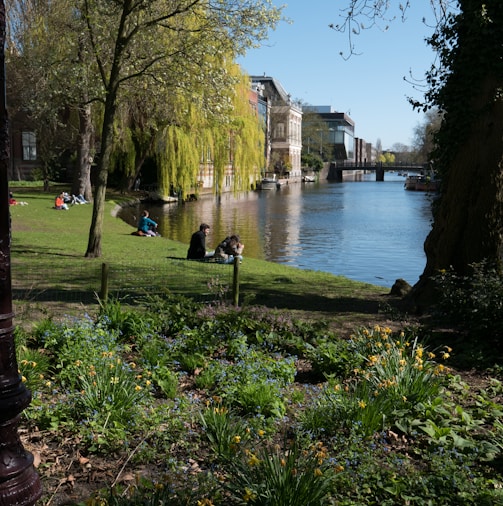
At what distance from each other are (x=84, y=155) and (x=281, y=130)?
7603 centimetres

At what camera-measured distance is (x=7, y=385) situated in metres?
2.60

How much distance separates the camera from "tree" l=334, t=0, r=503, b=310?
8828 millimetres

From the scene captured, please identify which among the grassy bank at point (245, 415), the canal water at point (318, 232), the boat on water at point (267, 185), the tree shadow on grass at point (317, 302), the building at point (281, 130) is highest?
the building at point (281, 130)

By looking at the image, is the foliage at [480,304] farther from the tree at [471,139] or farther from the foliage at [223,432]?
the foliage at [223,432]

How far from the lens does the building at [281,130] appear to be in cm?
9731

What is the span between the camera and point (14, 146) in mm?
50312

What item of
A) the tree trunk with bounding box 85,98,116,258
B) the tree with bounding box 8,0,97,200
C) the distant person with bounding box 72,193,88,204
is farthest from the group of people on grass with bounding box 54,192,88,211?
the tree trunk with bounding box 85,98,116,258

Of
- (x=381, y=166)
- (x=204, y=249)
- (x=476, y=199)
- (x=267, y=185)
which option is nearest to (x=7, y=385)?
(x=476, y=199)

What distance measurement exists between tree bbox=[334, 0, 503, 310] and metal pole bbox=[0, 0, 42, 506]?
7219mm

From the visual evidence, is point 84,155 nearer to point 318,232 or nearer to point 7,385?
point 318,232

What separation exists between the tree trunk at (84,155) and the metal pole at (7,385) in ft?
97.4

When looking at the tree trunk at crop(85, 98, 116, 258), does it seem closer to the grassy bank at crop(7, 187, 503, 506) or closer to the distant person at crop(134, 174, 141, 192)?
the grassy bank at crop(7, 187, 503, 506)

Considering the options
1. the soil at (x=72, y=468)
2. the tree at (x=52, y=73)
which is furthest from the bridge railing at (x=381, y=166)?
the soil at (x=72, y=468)

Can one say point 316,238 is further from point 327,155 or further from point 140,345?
point 327,155
